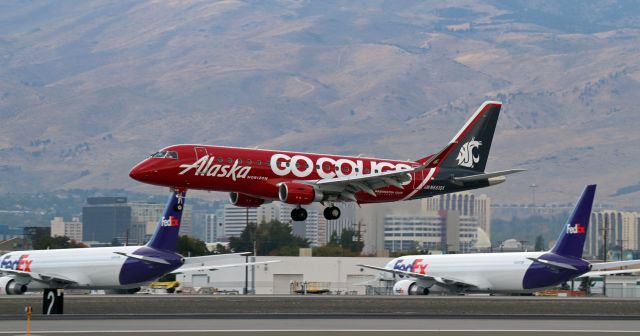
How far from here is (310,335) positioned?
70.8 m

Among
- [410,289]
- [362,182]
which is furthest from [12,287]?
[362,182]

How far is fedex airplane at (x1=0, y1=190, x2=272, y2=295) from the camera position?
11562 centimetres

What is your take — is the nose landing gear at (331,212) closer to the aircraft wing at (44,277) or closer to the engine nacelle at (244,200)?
the engine nacelle at (244,200)

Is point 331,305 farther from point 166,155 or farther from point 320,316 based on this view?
point 166,155

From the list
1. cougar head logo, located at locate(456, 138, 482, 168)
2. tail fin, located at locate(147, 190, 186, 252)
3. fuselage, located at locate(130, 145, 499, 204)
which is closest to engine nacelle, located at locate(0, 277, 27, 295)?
tail fin, located at locate(147, 190, 186, 252)

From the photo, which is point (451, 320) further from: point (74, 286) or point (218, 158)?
point (74, 286)

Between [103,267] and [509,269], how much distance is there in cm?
3359

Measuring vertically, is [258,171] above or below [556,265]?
above

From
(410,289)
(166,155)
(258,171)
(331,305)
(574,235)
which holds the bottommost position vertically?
(331,305)

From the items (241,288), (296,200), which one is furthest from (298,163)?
(241,288)

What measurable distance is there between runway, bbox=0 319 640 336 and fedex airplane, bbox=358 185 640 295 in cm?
3138

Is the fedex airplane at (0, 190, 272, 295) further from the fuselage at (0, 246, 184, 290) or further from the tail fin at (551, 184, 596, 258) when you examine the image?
the tail fin at (551, 184, 596, 258)

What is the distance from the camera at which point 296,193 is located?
8881 centimetres

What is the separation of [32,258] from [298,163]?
3859 centimetres
